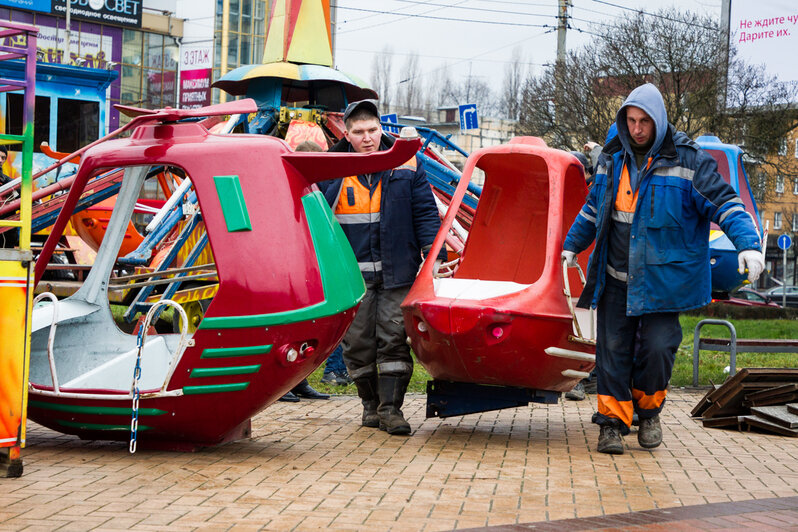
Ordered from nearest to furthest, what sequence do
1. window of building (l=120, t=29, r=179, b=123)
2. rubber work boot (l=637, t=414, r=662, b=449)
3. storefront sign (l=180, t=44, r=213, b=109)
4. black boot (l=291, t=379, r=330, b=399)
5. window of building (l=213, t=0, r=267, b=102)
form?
1. rubber work boot (l=637, t=414, r=662, b=449)
2. black boot (l=291, t=379, r=330, b=399)
3. storefront sign (l=180, t=44, r=213, b=109)
4. window of building (l=120, t=29, r=179, b=123)
5. window of building (l=213, t=0, r=267, b=102)

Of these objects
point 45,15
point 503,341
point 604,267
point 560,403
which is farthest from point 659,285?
point 45,15

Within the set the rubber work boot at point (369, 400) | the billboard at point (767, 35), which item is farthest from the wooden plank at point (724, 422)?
the billboard at point (767, 35)

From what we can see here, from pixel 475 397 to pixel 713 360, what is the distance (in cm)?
834

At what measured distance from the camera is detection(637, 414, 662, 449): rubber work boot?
671cm

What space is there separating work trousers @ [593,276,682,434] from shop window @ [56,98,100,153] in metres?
13.7

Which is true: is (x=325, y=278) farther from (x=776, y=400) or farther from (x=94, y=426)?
(x=776, y=400)

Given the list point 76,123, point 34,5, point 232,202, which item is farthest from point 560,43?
point 232,202

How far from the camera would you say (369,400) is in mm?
7434

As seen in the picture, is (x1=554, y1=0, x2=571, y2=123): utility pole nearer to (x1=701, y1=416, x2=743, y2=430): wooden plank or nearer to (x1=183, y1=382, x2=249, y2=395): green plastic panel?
(x1=701, y1=416, x2=743, y2=430): wooden plank

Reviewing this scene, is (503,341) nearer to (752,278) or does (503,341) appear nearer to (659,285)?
(659,285)

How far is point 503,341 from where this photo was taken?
6.54 metres

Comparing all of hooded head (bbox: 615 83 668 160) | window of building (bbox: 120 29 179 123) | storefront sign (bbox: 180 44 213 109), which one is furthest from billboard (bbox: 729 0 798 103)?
window of building (bbox: 120 29 179 123)

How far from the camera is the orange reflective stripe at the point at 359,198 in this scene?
23.7 ft

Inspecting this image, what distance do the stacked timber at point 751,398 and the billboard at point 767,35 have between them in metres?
22.5
